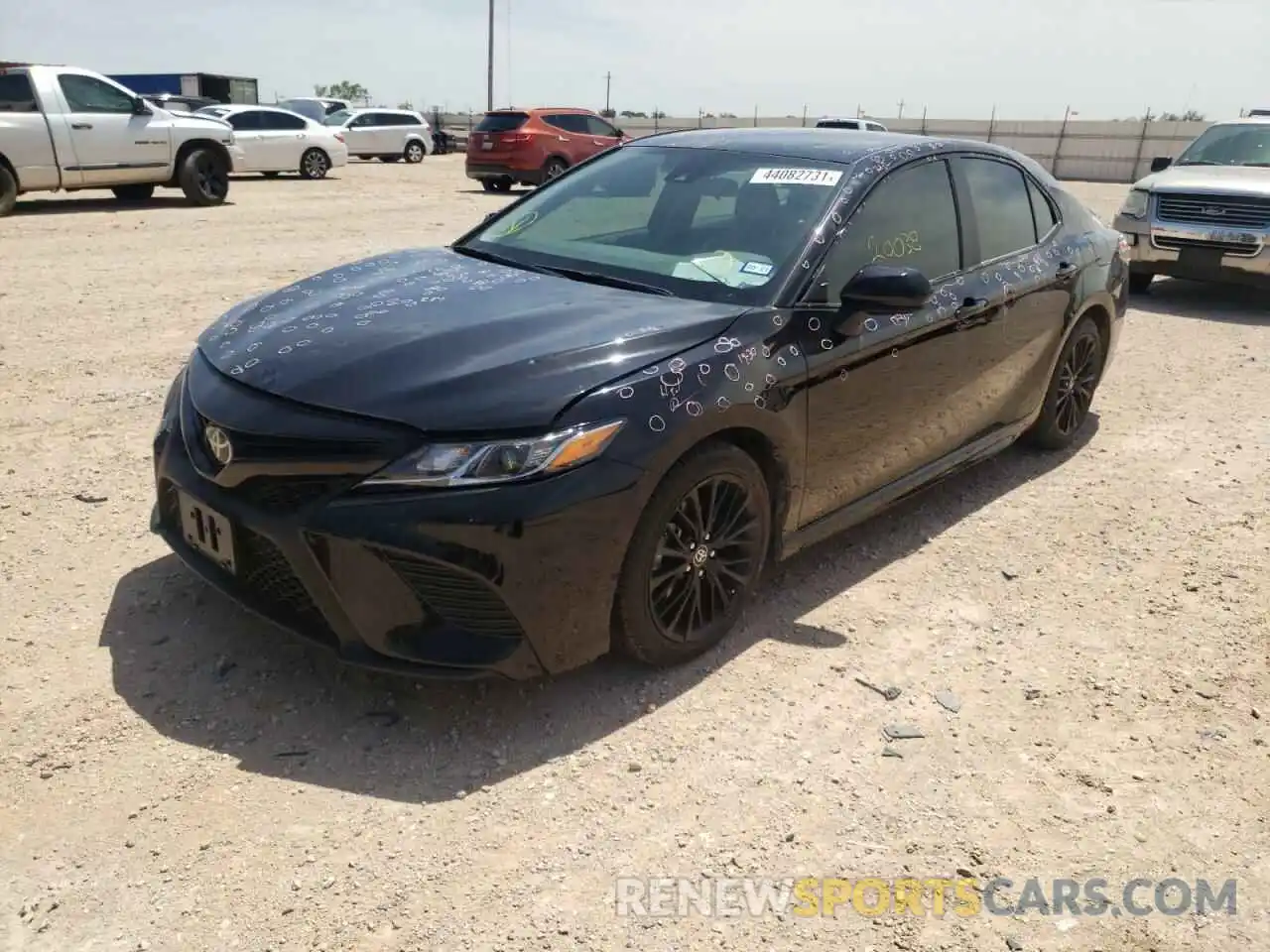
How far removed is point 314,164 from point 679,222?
18.2 metres

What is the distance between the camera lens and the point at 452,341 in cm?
292

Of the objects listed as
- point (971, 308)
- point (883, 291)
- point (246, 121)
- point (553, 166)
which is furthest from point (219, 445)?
point (246, 121)

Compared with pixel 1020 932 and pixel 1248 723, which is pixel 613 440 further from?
pixel 1248 723

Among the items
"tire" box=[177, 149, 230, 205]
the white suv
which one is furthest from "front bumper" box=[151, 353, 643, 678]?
the white suv

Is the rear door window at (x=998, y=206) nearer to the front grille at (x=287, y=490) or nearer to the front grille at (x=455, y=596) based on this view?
the front grille at (x=455, y=596)

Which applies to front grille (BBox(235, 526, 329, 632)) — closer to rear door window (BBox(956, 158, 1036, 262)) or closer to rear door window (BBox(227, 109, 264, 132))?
rear door window (BBox(956, 158, 1036, 262))

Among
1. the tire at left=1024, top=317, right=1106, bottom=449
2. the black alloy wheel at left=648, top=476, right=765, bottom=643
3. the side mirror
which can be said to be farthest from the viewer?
the tire at left=1024, top=317, right=1106, bottom=449

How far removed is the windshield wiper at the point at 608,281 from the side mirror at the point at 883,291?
601 mm

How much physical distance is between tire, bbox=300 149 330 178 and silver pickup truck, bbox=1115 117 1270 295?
15.4 metres

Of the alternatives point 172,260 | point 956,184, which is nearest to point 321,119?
point 172,260

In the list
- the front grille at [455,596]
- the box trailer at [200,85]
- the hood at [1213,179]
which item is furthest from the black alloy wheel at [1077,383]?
the box trailer at [200,85]


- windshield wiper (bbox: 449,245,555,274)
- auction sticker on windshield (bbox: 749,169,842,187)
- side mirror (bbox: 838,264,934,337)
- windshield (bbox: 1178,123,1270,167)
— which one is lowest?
windshield wiper (bbox: 449,245,555,274)

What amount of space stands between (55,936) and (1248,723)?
10.7 ft

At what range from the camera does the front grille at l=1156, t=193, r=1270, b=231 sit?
29.3 ft
